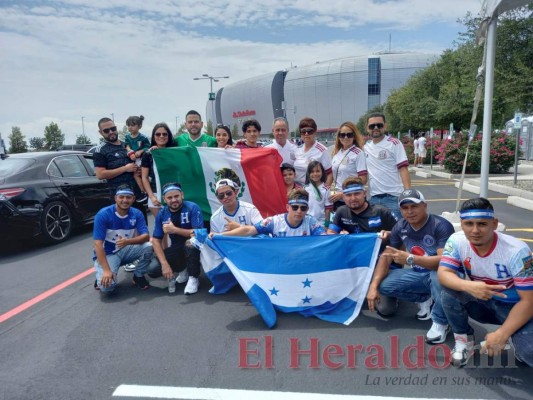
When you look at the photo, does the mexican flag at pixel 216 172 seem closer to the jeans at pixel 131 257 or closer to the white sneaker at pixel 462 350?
the jeans at pixel 131 257

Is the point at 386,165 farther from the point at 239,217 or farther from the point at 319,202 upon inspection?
the point at 239,217

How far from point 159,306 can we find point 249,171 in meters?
2.14

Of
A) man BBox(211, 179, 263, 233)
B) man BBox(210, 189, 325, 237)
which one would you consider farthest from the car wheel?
man BBox(210, 189, 325, 237)

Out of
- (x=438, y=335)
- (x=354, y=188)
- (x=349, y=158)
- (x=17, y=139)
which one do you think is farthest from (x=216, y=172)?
(x=17, y=139)

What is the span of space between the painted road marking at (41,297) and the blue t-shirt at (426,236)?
3.86m

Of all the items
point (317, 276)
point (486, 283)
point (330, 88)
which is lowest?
point (317, 276)

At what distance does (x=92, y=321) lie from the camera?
3.82m

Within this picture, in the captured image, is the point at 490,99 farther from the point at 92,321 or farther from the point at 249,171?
the point at 92,321

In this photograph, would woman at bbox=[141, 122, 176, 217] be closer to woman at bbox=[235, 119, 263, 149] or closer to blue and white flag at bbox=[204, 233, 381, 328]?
woman at bbox=[235, 119, 263, 149]

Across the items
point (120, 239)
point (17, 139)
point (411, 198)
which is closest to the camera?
point (411, 198)

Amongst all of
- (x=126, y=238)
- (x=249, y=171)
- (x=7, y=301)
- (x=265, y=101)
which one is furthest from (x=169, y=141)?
(x=265, y=101)

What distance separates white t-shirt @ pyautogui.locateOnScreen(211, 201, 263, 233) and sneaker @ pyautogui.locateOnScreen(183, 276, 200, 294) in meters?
0.61

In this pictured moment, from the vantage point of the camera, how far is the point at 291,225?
4.10m

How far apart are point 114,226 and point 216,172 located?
5.01ft
